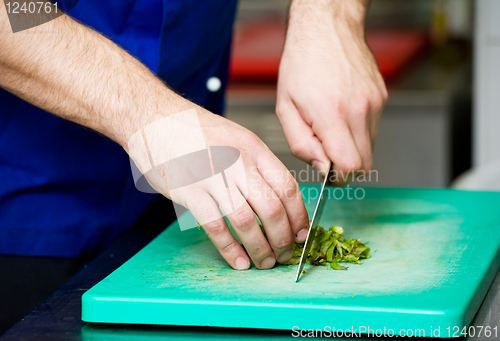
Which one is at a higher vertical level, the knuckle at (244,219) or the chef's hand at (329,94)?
the chef's hand at (329,94)

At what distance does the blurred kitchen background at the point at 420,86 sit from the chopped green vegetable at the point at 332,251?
1.34 meters

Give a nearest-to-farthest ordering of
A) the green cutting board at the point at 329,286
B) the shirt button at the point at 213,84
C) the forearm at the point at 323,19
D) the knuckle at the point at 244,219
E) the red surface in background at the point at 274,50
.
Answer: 1. the green cutting board at the point at 329,286
2. the knuckle at the point at 244,219
3. the forearm at the point at 323,19
4. the shirt button at the point at 213,84
5. the red surface in background at the point at 274,50

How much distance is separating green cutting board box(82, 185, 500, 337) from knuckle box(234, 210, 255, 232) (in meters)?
0.08

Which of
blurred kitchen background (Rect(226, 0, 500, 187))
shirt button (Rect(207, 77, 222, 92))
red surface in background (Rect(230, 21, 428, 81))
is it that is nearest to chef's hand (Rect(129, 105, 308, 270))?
shirt button (Rect(207, 77, 222, 92))

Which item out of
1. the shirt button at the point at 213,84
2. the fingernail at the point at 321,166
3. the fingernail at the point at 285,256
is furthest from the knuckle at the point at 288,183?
the shirt button at the point at 213,84

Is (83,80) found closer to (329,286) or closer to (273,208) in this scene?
(273,208)

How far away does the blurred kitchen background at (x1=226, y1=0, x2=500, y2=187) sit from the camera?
94.2 inches

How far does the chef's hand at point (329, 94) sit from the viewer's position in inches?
42.6

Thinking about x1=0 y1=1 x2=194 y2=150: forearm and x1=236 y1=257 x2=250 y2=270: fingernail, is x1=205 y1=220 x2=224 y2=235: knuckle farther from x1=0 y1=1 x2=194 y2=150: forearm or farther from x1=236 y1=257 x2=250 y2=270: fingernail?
x1=0 y1=1 x2=194 y2=150: forearm

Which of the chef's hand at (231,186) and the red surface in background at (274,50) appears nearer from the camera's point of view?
the chef's hand at (231,186)

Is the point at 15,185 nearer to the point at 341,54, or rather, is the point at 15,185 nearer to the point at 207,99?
the point at 207,99

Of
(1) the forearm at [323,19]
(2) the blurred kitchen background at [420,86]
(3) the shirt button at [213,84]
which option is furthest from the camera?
(2) the blurred kitchen background at [420,86]

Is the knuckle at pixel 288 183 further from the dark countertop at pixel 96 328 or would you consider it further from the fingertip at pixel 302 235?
the dark countertop at pixel 96 328

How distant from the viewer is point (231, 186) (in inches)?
34.2
